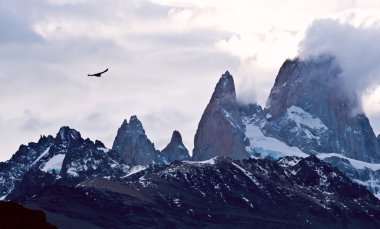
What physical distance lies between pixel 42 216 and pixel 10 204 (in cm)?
375

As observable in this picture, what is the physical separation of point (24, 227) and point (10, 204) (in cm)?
584

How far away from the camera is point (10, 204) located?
157125 mm

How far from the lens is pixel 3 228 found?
15012cm

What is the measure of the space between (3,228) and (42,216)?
802cm

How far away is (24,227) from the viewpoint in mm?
152125

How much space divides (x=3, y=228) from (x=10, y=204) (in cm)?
730

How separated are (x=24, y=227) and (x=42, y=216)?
549 cm

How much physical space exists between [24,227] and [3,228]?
281cm
